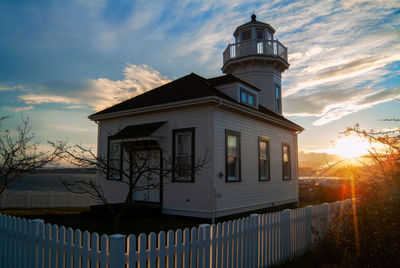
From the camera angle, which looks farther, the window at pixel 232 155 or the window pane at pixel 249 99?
the window pane at pixel 249 99

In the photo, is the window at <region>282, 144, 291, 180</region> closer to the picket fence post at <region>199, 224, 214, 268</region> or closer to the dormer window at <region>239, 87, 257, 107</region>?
the dormer window at <region>239, 87, 257, 107</region>

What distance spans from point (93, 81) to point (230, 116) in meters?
7.00

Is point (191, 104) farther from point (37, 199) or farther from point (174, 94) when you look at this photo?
point (37, 199)

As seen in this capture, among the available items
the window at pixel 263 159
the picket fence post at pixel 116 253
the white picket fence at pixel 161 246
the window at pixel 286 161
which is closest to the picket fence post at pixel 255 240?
the white picket fence at pixel 161 246

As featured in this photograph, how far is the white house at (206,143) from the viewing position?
10.6 metres

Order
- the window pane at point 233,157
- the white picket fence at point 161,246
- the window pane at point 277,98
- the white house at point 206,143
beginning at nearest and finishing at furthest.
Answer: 1. the white picket fence at point 161,246
2. the white house at point 206,143
3. the window pane at point 233,157
4. the window pane at point 277,98

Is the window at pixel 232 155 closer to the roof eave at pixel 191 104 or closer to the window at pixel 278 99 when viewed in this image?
the roof eave at pixel 191 104

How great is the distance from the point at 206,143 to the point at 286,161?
25.6 feet

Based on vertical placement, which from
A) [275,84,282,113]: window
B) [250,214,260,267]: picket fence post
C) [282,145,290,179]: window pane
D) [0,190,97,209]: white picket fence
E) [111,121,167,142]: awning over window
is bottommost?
[0,190,97,209]: white picket fence

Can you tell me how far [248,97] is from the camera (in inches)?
551

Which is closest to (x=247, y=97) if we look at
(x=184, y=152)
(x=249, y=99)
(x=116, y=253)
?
(x=249, y=99)

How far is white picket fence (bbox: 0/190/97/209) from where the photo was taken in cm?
1693

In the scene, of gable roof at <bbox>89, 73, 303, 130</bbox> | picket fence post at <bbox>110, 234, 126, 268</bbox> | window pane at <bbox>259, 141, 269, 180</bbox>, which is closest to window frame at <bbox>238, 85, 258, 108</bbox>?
gable roof at <bbox>89, 73, 303, 130</bbox>

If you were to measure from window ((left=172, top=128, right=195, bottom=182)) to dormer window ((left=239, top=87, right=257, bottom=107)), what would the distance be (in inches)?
142
